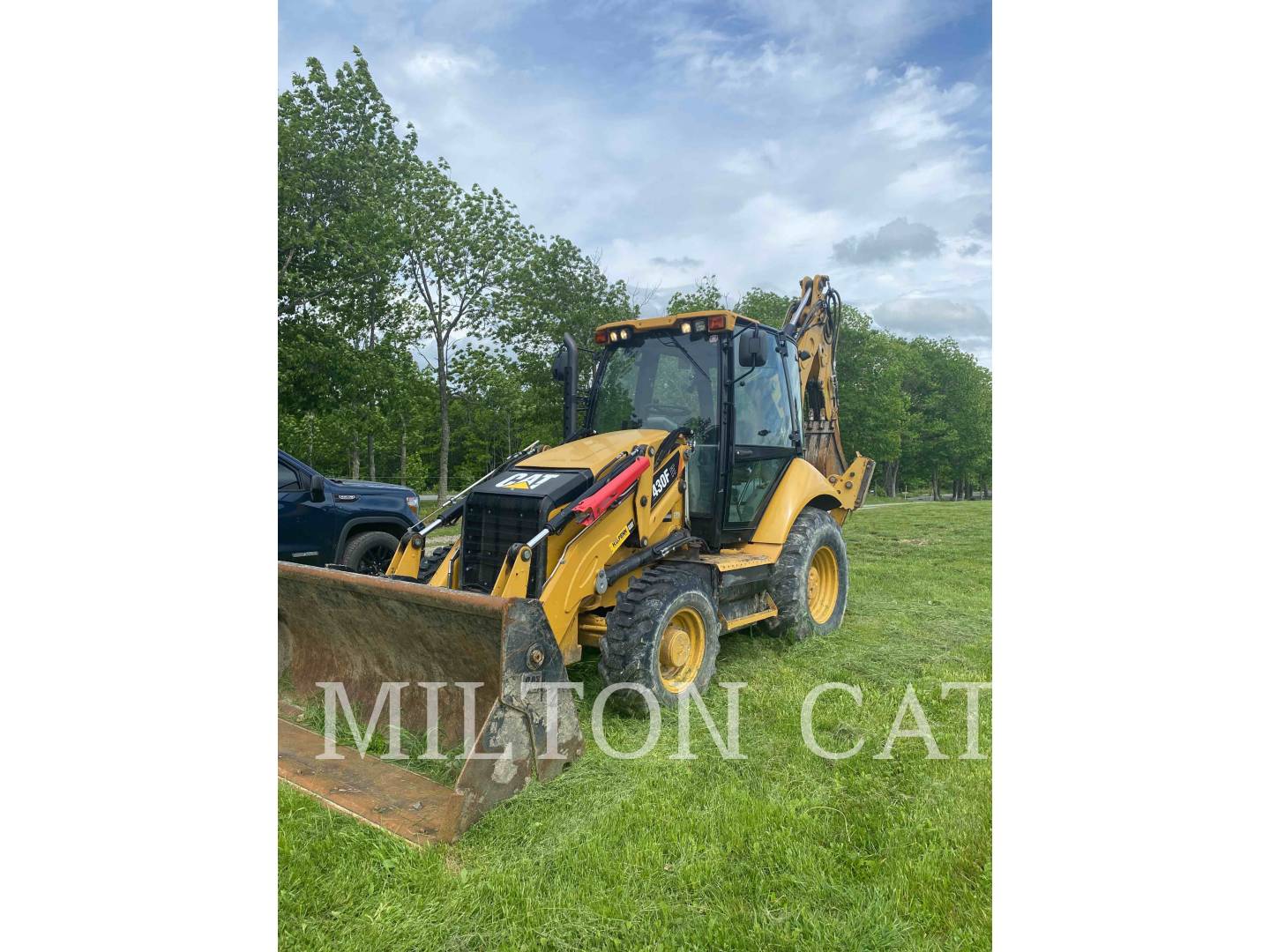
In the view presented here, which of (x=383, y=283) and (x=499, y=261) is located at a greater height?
(x=499, y=261)

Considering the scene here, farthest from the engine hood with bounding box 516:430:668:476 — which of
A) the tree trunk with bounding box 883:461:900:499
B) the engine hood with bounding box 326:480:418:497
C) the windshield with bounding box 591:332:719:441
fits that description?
the tree trunk with bounding box 883:461:900:499

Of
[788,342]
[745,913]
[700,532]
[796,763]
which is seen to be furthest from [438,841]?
[788,342]

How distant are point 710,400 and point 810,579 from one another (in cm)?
192

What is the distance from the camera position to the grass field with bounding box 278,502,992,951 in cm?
264

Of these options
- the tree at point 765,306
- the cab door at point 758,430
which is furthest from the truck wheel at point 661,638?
the tree at point 765,306

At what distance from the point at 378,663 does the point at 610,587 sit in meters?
1.33

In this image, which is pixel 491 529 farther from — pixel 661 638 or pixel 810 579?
pixel 810 579

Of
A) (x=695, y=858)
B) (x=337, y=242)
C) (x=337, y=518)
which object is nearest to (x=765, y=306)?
(x=337, y=242)

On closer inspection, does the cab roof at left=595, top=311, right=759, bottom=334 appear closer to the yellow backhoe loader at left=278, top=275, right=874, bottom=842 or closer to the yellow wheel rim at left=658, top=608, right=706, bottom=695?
the yellow backhoe loader at left=278, top=275, right=874, bottom=842

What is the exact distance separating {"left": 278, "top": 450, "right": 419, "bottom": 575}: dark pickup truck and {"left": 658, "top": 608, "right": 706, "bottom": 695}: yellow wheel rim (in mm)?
3491

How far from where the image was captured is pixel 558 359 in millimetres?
5922

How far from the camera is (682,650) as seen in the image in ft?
15.2

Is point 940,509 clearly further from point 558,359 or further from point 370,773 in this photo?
point 370,773

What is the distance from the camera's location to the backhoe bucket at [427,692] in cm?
333
